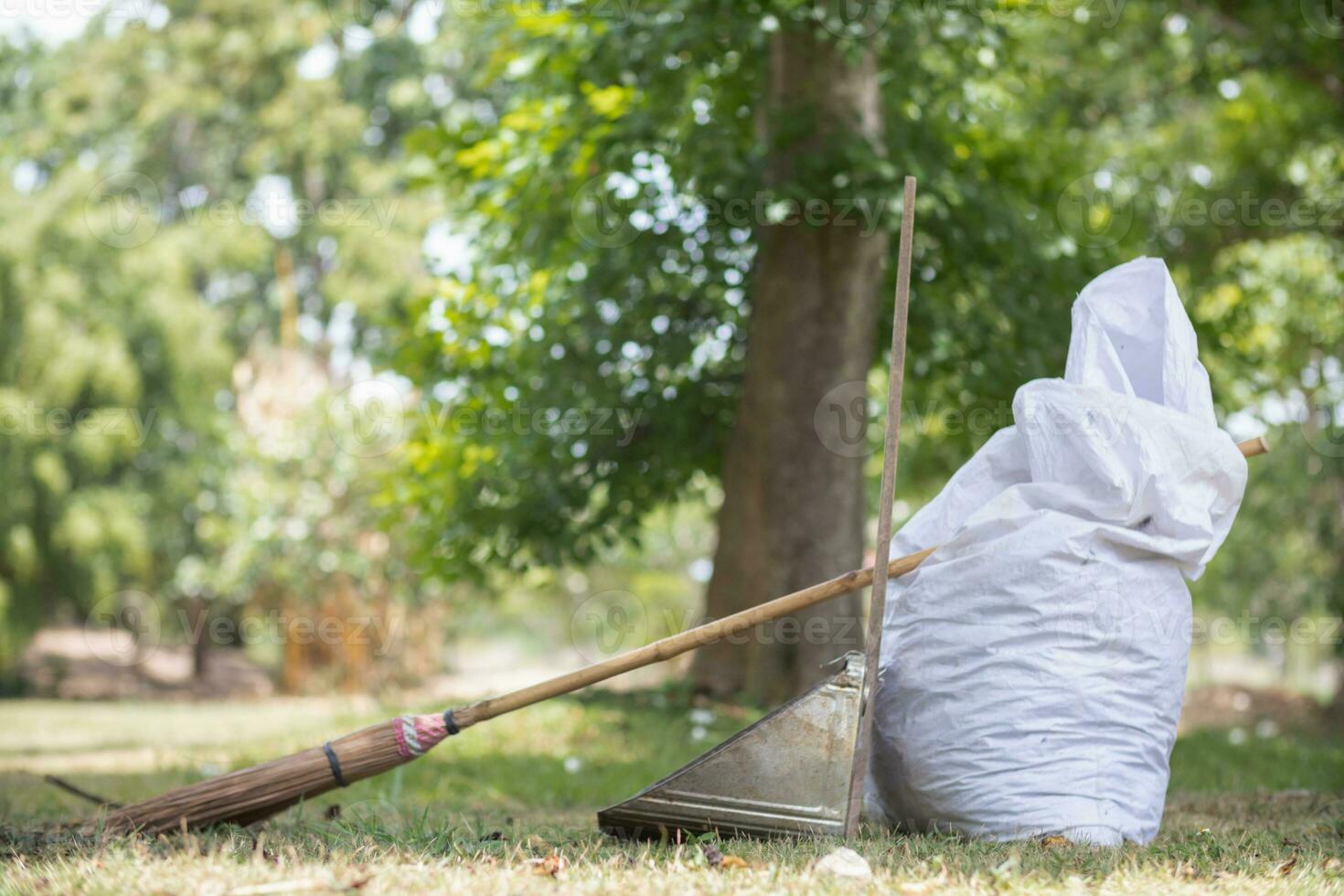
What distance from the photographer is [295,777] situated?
3.38 meters

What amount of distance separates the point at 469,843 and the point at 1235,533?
481 inches

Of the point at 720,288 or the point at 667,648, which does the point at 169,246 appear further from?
the point at 667,648

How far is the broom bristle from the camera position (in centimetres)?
334

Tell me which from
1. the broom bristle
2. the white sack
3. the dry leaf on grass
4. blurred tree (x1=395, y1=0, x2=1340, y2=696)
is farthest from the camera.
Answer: blurred tree (x1=395, y1=0, x2=1340, y2=696)

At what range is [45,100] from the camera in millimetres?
17031

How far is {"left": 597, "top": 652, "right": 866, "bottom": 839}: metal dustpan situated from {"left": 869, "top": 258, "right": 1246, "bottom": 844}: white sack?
407 millimetres

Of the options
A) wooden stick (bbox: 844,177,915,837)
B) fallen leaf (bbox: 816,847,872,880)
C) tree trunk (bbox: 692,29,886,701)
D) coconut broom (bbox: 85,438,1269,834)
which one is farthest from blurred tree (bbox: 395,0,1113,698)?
fallen leaf (bbox: 816,847,872,880)

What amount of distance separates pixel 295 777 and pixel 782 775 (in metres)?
1.34

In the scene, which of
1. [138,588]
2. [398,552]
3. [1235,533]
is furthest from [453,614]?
[1235,533]

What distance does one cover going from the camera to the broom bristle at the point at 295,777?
334cm

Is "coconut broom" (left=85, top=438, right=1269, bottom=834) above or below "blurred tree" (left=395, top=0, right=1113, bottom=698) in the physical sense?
below

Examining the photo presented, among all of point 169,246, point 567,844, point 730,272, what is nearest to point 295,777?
point 567,844

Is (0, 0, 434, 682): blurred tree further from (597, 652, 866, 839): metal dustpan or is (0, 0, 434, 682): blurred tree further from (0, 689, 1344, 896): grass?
(597, 652, 866, 839): metal dustpan

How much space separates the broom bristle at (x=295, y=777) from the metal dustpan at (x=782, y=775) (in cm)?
72
